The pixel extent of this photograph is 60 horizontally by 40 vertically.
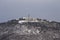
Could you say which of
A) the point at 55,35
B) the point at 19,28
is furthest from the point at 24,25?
the point at 55,35

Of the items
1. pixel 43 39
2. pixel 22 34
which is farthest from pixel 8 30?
pixel 43 39

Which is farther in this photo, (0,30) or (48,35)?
(0,30)

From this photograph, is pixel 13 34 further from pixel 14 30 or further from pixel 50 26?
pixel 50 26

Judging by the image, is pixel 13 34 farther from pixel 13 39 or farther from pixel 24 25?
pixel 24 25

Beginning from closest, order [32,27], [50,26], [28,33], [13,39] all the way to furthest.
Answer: [13,39] < [28,33] < [32,27] < [50,26]

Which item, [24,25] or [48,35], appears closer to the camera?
[48,35]

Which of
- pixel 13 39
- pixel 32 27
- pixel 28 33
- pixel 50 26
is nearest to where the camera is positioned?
pixel 13 39
